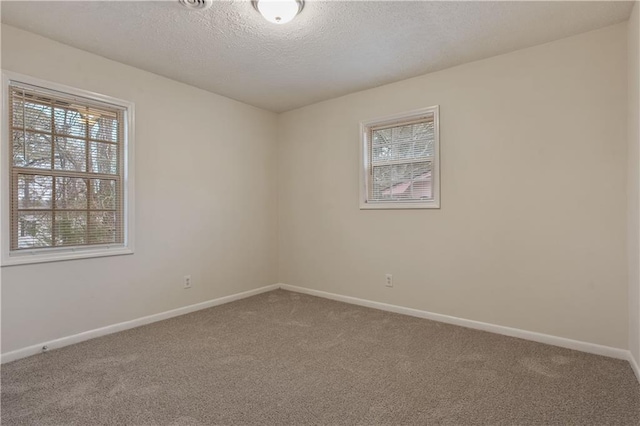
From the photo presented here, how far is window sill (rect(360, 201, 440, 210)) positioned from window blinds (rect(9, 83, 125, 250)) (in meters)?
2.49

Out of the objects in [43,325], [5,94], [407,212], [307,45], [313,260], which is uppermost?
[307,45]

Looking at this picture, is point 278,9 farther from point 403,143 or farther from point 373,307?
point 373,307

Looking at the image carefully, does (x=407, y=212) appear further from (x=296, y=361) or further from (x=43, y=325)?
(x=43, y=325)

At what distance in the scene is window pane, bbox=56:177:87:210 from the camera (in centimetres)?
278

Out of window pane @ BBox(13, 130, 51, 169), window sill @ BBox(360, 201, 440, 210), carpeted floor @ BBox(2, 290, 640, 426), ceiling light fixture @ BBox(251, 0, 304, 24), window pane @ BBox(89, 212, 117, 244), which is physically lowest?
carpeted floor @ BBox(2, 290, 640, 426)

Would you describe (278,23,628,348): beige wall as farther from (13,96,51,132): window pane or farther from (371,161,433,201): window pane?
(13,96,51,132): window pane

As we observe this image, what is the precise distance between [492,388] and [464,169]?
6.15ft

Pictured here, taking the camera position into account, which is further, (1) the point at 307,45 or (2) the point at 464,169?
(2) the point at 464,169

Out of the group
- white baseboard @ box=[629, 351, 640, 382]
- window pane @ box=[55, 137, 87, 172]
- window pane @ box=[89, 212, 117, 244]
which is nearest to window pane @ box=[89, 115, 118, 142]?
window pane @ box=[55, 137, 87, 172]

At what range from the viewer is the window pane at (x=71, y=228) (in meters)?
2.78

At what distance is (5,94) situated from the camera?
246cm

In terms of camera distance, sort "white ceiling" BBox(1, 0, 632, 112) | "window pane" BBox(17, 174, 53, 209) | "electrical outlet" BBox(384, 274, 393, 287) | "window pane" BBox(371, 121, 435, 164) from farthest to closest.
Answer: "electrical outlet" BBox(384, 274, 393, 287)
"window pane" BBox(371, 121, 435, 164)
"window pane" BBox(17, 174, 53, 209)
"white ceiling" BBox(1, 0, 632, 112)

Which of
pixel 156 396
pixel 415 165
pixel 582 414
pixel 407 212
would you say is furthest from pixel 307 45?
pixel 582 414

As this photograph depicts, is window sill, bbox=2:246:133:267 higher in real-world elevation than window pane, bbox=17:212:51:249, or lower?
lower
